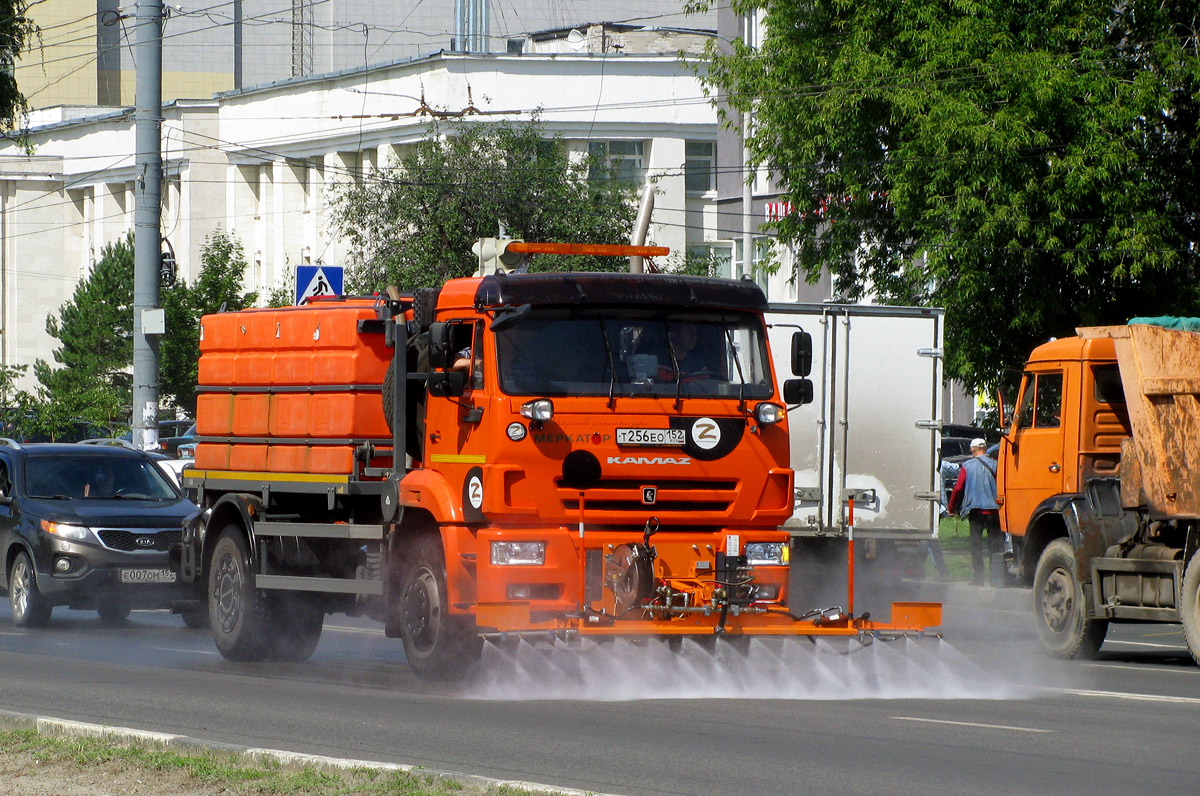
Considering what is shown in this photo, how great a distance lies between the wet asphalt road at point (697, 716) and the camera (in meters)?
8.59

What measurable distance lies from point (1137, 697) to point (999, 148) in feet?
39.1

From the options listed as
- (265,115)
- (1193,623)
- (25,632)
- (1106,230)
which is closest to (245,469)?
(25,632)

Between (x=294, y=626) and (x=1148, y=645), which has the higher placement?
(x=294, y=626)

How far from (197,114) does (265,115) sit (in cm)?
470

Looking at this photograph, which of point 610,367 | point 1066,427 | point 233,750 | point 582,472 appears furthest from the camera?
point 1066,427

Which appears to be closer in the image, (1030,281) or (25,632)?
(25,632)

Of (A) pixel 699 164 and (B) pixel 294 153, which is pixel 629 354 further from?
(B) pixel 294 153

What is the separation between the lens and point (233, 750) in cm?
Result: 859

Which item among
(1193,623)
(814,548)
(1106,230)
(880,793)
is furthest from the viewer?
(1106,230)

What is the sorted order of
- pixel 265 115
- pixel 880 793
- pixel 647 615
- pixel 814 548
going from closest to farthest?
pixel 880 793, pixel 647 615, pixel 814 548, pixel 265 115

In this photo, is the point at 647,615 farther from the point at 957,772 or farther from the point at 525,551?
the point at 957,772

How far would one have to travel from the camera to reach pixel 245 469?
48.9 ft

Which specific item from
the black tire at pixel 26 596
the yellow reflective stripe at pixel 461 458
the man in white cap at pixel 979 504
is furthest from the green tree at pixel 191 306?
the yellow reflective stripe at pixel 461 458

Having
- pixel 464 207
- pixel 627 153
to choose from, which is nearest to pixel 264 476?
pixel 464 207
